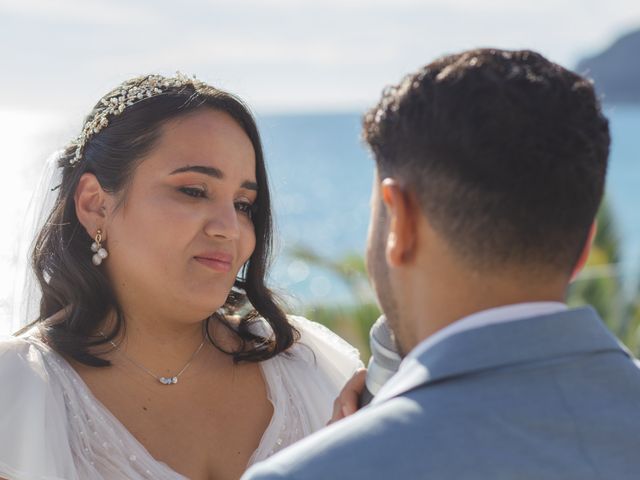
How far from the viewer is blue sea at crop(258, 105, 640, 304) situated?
28703 millimetres

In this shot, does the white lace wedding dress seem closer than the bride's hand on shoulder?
No

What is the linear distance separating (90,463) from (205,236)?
76 centimetres

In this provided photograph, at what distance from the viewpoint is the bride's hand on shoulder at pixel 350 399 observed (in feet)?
6.73

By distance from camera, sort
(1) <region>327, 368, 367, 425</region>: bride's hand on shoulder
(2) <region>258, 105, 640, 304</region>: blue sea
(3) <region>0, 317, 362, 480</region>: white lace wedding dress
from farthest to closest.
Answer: (2) <region>258, 105, 640, 304</region>: blue sea
(3) <region>0, 317, 362, 480</region>: white lace wedding dress
(1) <region>327, 368, 367, 425</region>: bride's hand on shoulder

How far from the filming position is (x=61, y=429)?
106 inches

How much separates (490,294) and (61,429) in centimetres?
161

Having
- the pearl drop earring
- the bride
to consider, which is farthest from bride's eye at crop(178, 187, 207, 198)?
the pearl drop earring

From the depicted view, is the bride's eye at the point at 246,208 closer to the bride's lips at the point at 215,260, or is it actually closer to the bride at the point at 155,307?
the bride at the point at 155,307

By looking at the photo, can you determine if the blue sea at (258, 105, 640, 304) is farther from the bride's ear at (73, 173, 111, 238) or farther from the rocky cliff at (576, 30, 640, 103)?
the bride's ear at (73, 173, 111, 238)

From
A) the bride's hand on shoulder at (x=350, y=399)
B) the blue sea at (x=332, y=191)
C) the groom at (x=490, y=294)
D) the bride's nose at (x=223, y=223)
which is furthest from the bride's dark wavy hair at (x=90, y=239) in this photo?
the blue sea at (x=332, y=191)

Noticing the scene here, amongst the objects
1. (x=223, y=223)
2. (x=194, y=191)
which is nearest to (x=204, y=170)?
(x=194, y=191)

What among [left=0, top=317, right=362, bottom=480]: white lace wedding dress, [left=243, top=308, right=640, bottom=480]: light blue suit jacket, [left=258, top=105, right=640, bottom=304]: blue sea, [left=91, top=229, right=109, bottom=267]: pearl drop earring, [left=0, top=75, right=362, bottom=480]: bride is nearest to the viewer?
[left=243, top=308, right=640, bottom=480]: light blue suit jacket

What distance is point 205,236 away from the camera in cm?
295

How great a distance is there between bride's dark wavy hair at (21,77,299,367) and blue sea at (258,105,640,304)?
16.2 ft
